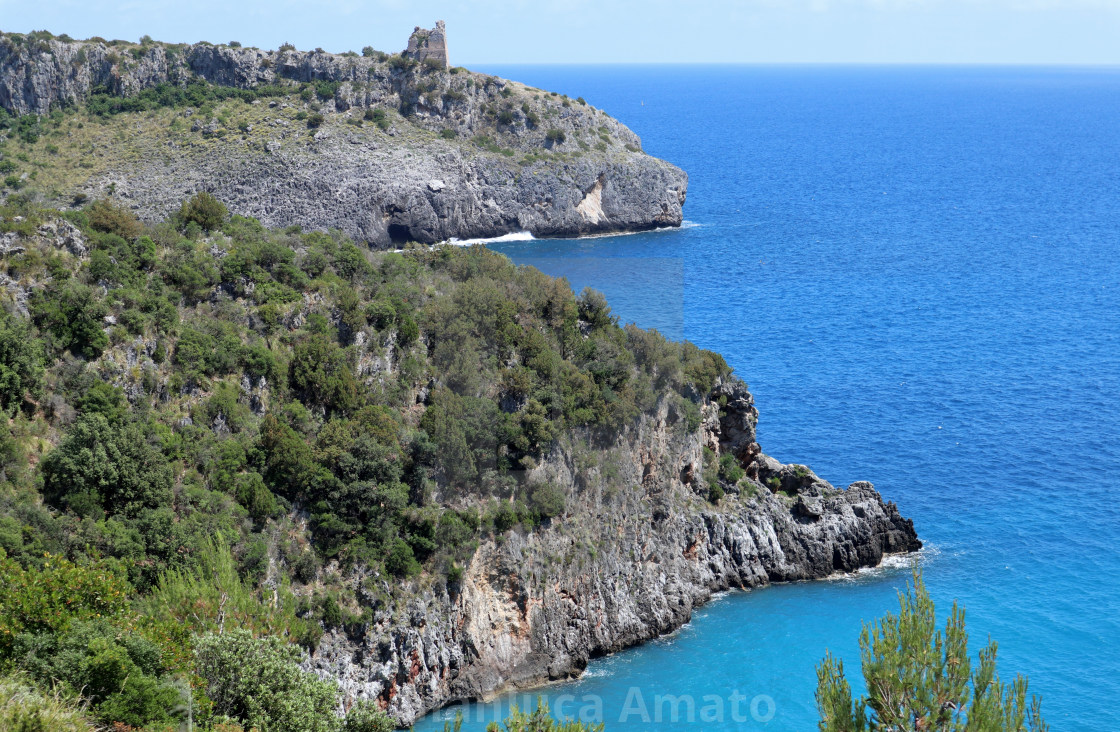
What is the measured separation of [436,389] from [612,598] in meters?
11.4

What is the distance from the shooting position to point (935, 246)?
388 feet

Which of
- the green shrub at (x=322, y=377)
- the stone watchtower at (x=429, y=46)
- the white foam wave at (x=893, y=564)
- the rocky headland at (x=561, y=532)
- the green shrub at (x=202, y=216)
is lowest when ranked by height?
the white foam wave at (x=893, y=564)

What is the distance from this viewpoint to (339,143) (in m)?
116

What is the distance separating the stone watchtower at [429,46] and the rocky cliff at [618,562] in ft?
273

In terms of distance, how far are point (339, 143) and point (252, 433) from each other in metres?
81.7

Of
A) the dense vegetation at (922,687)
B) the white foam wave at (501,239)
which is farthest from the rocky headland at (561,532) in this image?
the white foam wave at (501,239)

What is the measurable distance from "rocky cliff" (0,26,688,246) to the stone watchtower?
0.19 meters

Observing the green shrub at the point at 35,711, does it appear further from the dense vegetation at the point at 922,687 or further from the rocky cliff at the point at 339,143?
the rocky cliff at the point at 339,143

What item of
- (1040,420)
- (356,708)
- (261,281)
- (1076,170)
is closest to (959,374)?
(1040,420)

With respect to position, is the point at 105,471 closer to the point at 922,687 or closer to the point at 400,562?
the point at 400,562

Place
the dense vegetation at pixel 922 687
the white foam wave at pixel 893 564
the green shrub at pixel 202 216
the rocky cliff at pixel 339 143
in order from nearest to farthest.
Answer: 1. the dense vegetation at pixel 922 687
2. the green shrub at pixel 202 216
3. the white foam wave at pixel 893 564
4. the rocky cliff at pixel 339 143

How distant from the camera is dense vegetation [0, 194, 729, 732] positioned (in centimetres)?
2661

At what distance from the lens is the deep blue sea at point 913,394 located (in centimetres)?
4291

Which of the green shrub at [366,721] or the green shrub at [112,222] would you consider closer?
the green shrub at [366,721]
